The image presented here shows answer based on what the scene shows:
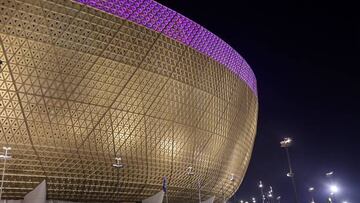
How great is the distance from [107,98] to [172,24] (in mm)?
10467

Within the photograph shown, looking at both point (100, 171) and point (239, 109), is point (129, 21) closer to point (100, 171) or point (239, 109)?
point (100, 171)

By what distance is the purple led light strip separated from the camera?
32.2 meters

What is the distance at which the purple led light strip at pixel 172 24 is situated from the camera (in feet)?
106

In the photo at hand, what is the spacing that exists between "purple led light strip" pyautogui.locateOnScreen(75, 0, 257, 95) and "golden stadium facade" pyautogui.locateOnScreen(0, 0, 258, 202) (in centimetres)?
12

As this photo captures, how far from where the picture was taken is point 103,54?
1225 inches

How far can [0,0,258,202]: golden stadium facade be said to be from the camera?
28.1 meters

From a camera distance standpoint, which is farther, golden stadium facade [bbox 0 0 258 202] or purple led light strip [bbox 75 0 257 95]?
purple led light strip [bbox 75 0 257 95]

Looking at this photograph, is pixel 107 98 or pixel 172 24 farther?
pixel 172 24

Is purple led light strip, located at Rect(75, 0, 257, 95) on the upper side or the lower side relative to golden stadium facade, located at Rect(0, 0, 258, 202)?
upper

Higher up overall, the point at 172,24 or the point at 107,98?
the point at 172,24

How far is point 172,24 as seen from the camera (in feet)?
121

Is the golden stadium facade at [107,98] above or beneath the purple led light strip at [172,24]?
beneath

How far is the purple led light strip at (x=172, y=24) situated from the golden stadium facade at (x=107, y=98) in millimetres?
121

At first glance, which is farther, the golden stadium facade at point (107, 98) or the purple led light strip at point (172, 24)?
the purple led light strip at point (172, 24)
